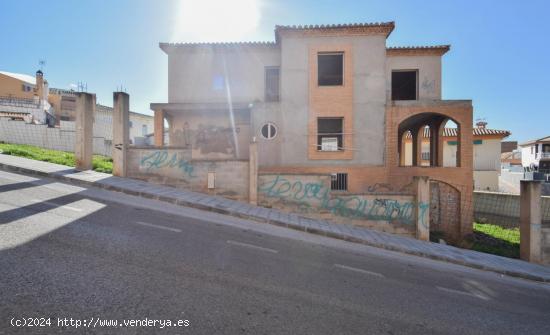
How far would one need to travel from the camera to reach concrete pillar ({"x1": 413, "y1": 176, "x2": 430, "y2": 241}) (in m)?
9.35

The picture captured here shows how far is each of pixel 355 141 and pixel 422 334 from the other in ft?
33.7

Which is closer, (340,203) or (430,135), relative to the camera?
(340,203)

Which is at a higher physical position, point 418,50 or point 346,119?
point 418,50

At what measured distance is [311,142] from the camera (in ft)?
41.7

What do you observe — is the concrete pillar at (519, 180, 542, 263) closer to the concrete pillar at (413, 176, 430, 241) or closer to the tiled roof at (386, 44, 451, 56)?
the concrete pillar at (413, 176, 430, 241)

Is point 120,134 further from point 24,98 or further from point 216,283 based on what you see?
point 24,98

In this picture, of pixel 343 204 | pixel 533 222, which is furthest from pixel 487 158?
pixel 343 204

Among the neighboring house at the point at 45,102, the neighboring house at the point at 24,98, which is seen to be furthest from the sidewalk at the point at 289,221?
the neighboring house at the point at 45,102

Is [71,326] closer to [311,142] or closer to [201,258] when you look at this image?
[201,258]

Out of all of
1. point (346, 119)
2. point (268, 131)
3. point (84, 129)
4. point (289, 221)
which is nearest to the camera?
point (289, 221)

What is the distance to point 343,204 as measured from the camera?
9609 millimetres

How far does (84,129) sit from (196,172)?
4778 millimetres

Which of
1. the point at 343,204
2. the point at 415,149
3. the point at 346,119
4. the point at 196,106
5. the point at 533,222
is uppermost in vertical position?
the point at 196,106

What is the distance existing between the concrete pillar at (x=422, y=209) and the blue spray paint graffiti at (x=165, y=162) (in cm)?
834
